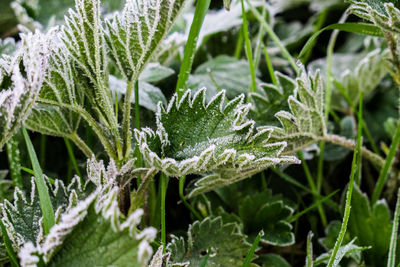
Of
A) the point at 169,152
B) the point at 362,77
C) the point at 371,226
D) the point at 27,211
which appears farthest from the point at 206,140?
the point at 362,77

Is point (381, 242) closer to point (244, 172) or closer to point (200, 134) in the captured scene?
point (244, 172)

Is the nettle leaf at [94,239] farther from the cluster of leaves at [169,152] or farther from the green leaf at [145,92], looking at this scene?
the green leaf at [145,92]

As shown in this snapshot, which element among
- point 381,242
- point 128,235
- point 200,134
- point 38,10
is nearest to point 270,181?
point 381,242

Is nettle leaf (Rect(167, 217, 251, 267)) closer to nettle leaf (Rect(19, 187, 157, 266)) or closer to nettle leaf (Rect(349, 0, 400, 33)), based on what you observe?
nettle leaf (Rect(19, 187, 157, 266))

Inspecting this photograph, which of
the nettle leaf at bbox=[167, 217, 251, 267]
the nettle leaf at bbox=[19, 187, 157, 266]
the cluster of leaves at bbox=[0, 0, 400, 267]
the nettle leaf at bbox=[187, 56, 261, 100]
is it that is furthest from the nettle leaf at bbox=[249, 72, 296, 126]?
the nettle leaf at bbox=[19, 187, 157, 266]

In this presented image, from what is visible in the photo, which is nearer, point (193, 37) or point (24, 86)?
point (24, 86)

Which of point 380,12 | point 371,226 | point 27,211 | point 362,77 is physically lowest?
point 371,226

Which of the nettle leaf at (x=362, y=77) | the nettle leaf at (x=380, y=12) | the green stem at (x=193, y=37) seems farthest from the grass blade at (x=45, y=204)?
the nettle leaf at (x=362, y=77)

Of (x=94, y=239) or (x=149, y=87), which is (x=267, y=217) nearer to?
(x=149, y=87)
